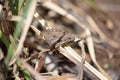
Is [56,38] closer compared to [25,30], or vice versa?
[25,30]

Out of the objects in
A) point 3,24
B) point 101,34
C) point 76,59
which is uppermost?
point 3,24

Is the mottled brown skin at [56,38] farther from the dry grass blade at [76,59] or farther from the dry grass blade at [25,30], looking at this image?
the dry grass blade at [25,30]

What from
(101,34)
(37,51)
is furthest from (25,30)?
(101,34)

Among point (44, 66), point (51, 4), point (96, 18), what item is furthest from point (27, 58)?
point (96, 18)

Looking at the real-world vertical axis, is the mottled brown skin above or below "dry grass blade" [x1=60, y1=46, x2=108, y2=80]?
above

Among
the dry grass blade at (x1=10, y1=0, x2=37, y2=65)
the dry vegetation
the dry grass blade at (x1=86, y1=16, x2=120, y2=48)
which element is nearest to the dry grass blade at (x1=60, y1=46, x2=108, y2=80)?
the dry vegetation

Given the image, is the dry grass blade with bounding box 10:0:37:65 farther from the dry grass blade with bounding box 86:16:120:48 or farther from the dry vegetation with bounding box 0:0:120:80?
the dry grass blade with bounding box 86:16:120:48

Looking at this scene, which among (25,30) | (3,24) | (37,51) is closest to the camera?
(25,30)

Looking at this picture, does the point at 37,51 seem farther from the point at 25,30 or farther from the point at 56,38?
the point at 25,30
